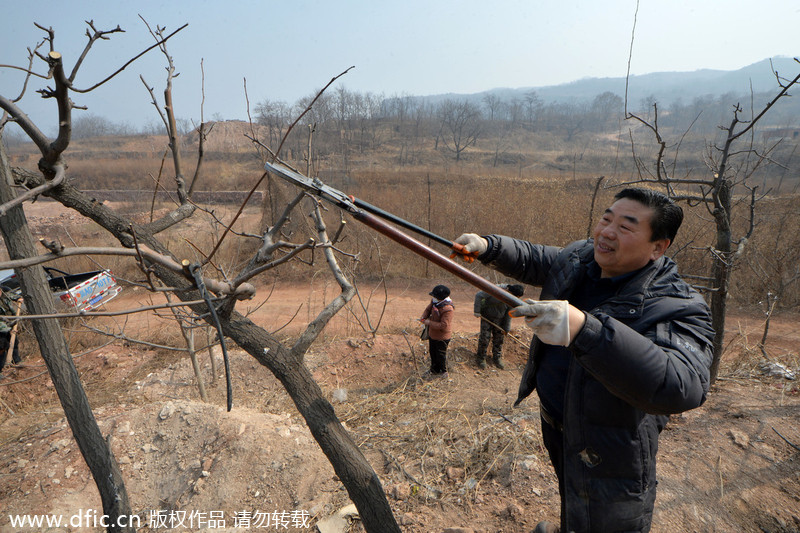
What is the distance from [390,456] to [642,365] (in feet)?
8.37

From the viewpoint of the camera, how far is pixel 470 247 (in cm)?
187

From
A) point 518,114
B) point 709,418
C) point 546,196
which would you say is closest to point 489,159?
point 546,196

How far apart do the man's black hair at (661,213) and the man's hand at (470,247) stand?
63cm

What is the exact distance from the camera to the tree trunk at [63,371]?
175cm

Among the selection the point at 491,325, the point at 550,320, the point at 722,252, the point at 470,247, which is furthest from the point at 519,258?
the point at 491,325

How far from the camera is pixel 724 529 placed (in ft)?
7.63

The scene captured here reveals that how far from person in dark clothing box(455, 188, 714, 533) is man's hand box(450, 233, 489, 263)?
1.11 feet

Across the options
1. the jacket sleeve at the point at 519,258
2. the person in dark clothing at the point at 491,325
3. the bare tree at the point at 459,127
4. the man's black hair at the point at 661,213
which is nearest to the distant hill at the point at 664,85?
the bare tree at the point at 459,127

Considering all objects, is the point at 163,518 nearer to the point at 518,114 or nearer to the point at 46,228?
the point at 46,228

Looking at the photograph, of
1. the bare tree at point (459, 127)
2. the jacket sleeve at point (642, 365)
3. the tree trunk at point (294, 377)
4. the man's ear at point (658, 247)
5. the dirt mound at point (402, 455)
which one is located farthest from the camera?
the bare tree at point (459, 127)

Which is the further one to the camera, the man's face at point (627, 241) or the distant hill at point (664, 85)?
the distant hill at point (664, 85)

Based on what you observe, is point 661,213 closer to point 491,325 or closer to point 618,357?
point 618,357

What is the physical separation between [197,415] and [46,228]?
16.2 metres

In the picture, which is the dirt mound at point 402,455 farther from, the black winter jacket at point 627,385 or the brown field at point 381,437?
the black winter jacket at point 627,385
